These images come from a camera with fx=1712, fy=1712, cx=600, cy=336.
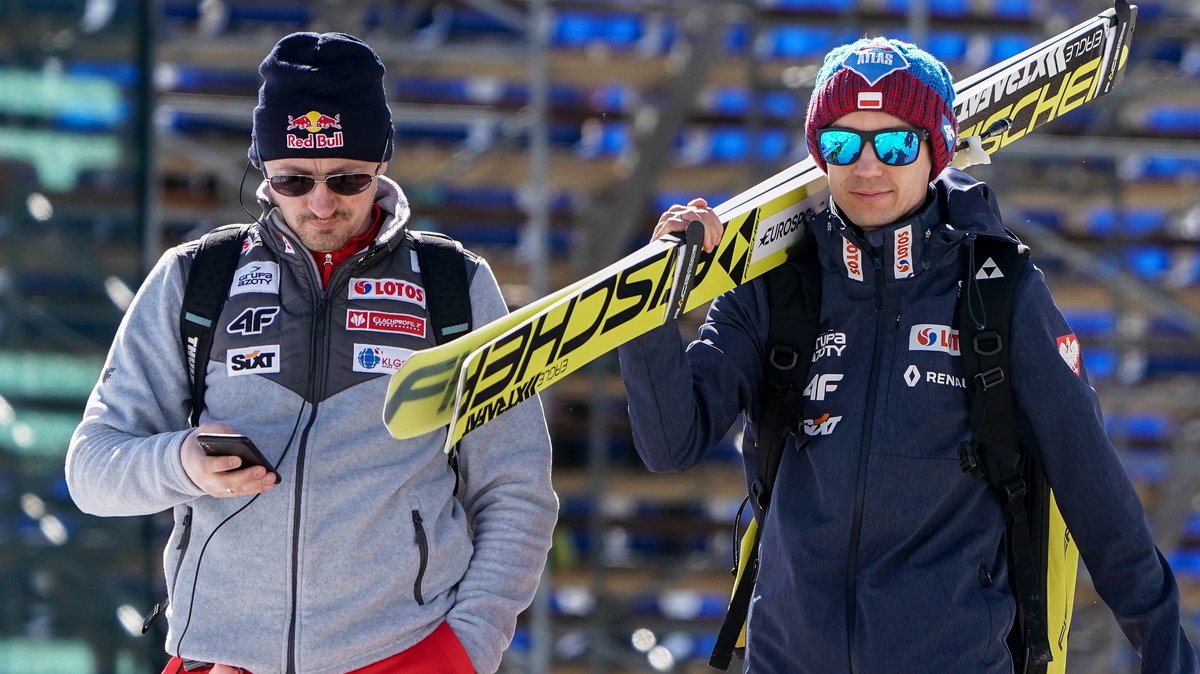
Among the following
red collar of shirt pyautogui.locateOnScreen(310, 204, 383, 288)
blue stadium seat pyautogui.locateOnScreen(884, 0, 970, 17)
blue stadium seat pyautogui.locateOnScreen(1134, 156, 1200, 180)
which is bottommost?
blue stadium seat pyautogui.locateOnScreen(1134, 156, 1200, 180)

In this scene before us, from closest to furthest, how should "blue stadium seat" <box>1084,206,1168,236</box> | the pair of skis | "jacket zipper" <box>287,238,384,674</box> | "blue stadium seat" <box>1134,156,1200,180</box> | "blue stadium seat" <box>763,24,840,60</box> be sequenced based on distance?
the pair of skis, "jacket zipper" <box>287,238,384,674</box>, "blue stadium seat" <box>763,24,840,60</box>, "blue stadium seat" <box>1084,206,1168,236</box>, "blue stadium seat" <box>1134,156,1200,180</box>

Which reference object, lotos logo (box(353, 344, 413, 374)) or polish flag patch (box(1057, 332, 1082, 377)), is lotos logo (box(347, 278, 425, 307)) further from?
polish flag patch (box(1057, 332, 1082, 377))

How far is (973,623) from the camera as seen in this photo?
2.22 metres

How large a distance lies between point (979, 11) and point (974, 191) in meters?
5.30

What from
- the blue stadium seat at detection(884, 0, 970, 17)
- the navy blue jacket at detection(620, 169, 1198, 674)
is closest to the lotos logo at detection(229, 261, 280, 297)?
the navy blue jacket at detection(620, 169, 1198, 674)

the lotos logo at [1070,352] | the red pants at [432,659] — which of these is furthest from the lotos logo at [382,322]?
the lotos logo at [1070,352]

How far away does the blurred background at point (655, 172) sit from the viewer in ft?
22.1

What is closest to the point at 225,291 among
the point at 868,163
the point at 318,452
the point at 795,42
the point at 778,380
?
the point at 318,452

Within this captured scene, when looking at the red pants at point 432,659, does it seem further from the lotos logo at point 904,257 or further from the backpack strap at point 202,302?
the lotos logo at point 904,257

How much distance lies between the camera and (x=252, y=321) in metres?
2.32

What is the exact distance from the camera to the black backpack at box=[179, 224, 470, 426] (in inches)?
91.7

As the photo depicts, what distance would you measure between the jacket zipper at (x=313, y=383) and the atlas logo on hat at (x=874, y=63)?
698 mm

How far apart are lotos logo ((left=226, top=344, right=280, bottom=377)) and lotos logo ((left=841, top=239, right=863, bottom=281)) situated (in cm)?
79

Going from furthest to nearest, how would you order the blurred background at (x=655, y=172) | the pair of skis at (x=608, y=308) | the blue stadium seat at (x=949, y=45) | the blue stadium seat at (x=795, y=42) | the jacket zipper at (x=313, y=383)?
the blue stadium seat at (x=949, y=45), the blue stadium seat at (x=795, y=42), the blurred background at (x=655, y=172), the jacket zipper at (x=313, y=383), the pair of skis at (x=608, y=308)
